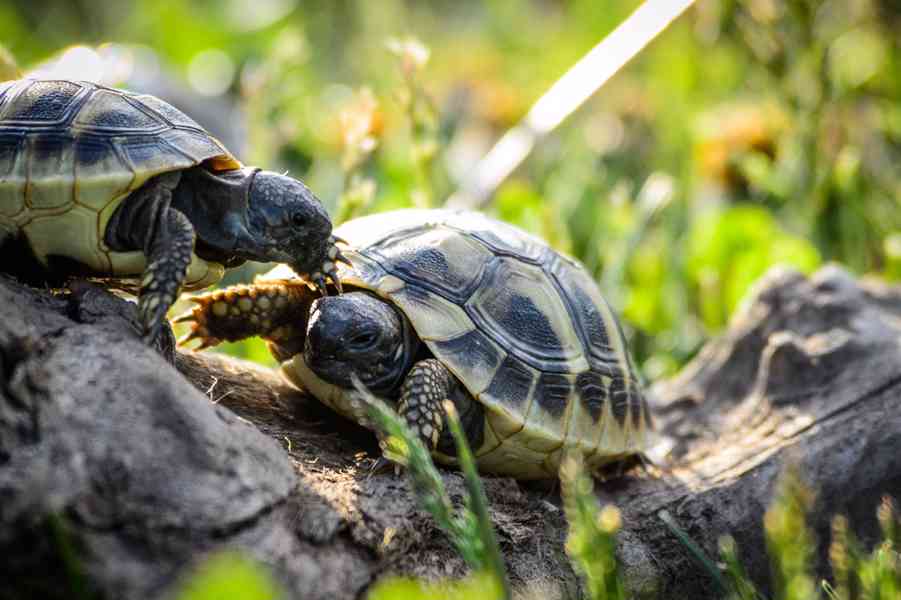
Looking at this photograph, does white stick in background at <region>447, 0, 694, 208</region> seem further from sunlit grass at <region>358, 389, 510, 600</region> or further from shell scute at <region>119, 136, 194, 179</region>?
sunlit grass at <region>358, 389, 510, 600</region>

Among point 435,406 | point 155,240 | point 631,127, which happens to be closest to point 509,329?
point 435,406

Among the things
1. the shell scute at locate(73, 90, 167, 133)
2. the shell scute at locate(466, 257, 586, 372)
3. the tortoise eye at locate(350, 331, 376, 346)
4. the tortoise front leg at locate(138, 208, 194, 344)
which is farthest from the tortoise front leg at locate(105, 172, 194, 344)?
the shell scute at locate(466, 257, 586, 372)

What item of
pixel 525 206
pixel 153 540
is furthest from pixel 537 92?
pixel 153 540

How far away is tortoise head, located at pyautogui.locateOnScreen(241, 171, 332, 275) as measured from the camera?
2.15 meters

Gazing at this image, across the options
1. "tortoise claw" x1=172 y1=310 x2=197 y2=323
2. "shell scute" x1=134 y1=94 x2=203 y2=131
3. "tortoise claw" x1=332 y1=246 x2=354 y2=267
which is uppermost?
"shell scute" x1=134 y1=94 x2=203 y2=131

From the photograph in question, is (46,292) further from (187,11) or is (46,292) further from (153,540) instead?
(187,11)

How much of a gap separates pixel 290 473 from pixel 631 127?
469cm

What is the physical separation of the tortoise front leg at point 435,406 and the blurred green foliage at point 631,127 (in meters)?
1.02

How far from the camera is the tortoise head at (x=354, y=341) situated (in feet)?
7.42

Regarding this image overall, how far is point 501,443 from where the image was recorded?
8.07 ft

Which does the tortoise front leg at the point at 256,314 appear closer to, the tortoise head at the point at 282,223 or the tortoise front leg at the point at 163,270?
the tortoise head at the point at 282,223

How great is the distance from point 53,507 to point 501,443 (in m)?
1.25

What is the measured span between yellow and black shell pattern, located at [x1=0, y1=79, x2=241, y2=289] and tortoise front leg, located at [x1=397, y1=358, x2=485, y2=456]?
59 centimetres

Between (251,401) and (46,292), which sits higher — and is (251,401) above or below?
below
